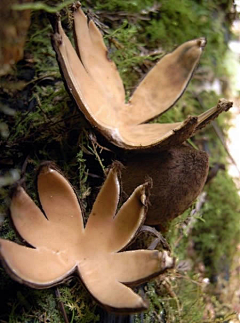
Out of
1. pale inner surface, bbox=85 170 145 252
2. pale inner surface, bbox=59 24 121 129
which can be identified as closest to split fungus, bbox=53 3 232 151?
pale inner surface, bbox=59 24 121 129

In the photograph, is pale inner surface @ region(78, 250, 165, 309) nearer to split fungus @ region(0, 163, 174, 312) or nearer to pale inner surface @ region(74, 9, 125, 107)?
split fungus @ region(0, 163, 174, 312)

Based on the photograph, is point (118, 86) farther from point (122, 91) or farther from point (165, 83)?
point (165, 83)

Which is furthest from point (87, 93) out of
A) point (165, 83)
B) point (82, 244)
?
point (82, 244)

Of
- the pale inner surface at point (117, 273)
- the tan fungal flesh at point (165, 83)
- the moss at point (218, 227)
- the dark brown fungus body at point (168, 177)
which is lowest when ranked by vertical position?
the moss at point (218, 227)

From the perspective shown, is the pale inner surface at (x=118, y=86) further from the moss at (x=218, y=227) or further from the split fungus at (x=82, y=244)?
the moss at (x=218, y=227)

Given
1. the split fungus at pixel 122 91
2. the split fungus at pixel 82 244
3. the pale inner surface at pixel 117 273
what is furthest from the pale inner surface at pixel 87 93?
the pale inner surface at pixel 117 273
